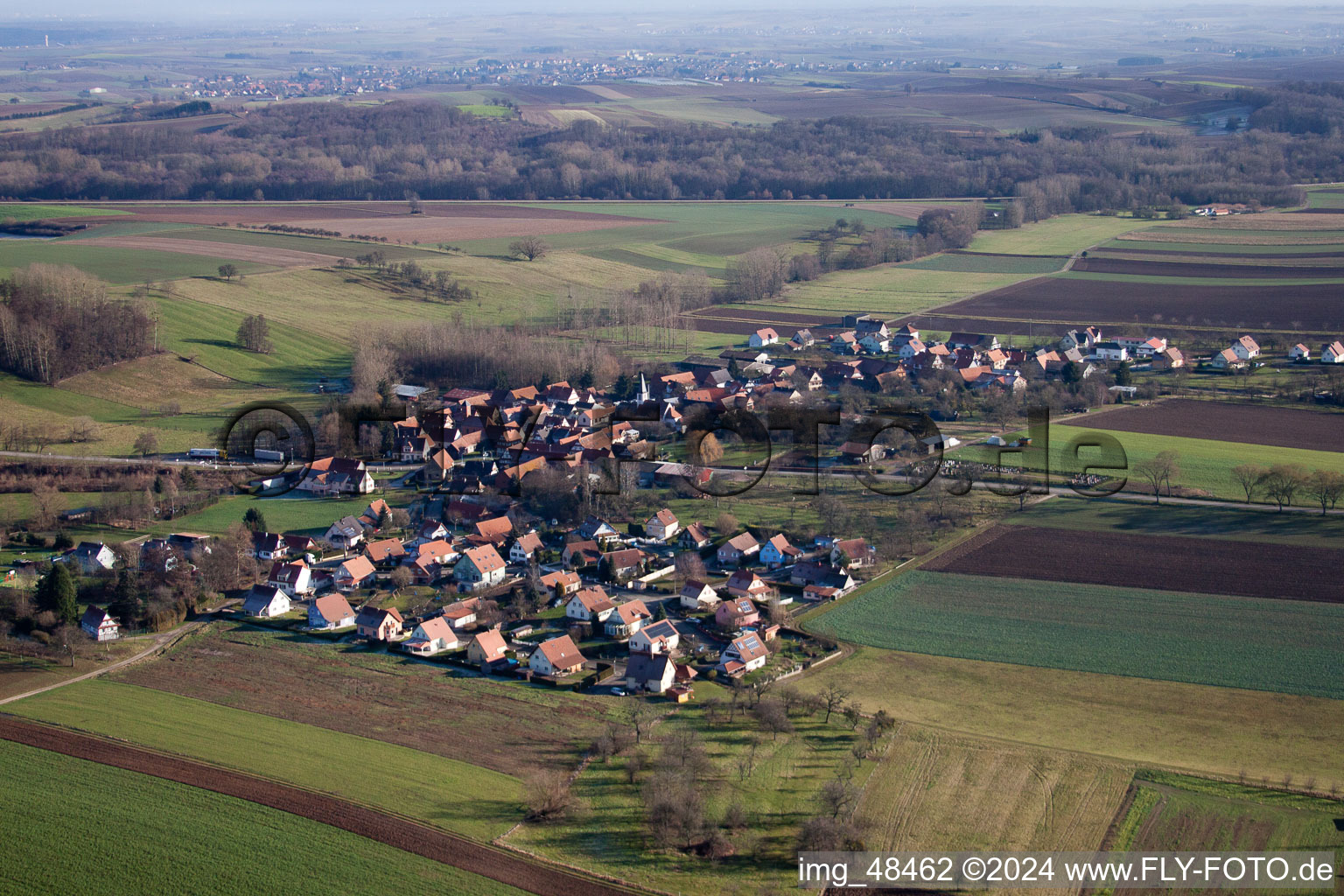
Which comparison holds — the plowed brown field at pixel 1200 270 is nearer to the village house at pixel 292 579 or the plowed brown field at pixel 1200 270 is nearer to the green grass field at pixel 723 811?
the village house at pixel 292 579

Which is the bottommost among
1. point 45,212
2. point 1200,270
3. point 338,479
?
point 338,479

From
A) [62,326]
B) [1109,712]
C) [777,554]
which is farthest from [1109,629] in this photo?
[62,326]

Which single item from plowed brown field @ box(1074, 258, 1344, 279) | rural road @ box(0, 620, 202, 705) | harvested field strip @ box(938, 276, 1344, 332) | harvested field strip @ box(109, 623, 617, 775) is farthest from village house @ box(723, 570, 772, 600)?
plowed brown field @ box(1074, 258, 1344, 279)

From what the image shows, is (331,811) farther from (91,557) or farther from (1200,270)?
(1200,270)

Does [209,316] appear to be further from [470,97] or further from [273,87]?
[273,87]

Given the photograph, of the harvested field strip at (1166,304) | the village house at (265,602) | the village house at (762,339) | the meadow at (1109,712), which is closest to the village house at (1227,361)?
the harvested field strip at (1166,304)

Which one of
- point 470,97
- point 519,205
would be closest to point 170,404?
point 519,205
